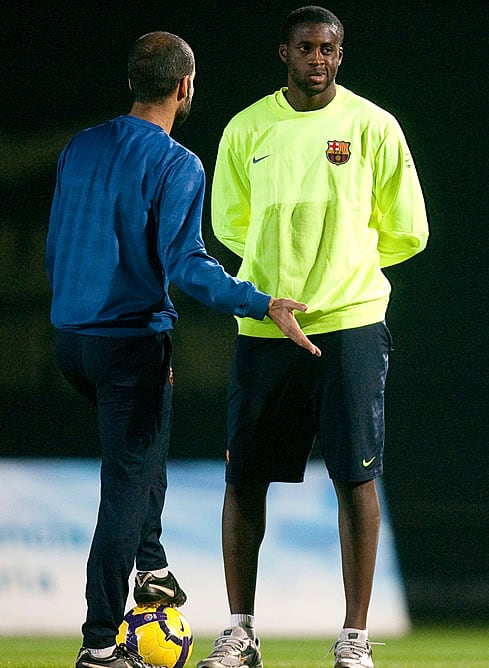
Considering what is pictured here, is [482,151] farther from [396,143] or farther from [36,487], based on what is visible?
[36,487]

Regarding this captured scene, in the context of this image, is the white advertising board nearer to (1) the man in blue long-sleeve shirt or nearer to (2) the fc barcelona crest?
(1) the man in blue long-sleeve shirt

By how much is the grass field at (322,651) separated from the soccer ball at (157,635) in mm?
551

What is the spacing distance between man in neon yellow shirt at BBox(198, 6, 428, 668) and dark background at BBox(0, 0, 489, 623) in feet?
4.69

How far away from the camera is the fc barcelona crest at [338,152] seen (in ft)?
11.2

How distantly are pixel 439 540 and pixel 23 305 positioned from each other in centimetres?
192

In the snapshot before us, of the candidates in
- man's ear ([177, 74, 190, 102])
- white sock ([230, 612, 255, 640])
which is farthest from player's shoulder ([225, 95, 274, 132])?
white sock ([230, 612, 255, 640])

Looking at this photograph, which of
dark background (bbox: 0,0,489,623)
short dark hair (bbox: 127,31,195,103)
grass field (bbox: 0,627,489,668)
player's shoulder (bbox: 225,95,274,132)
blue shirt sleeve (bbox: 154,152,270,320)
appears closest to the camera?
blue shirt sleeve (bbox: 154,152,270,320)

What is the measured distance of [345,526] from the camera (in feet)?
11.1

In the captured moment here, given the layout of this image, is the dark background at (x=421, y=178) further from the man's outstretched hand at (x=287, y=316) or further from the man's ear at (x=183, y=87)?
the man's outstretched hand at (x=287, y=316)

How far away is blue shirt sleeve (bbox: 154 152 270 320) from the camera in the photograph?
9.80 feet

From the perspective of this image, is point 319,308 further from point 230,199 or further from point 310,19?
point 310,19

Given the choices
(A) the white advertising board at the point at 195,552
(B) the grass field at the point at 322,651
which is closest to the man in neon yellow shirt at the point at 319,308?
(B) the grass field at the point at 322,651

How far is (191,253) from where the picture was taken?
3.02m

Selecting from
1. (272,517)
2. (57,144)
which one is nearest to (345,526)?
(272,517)
